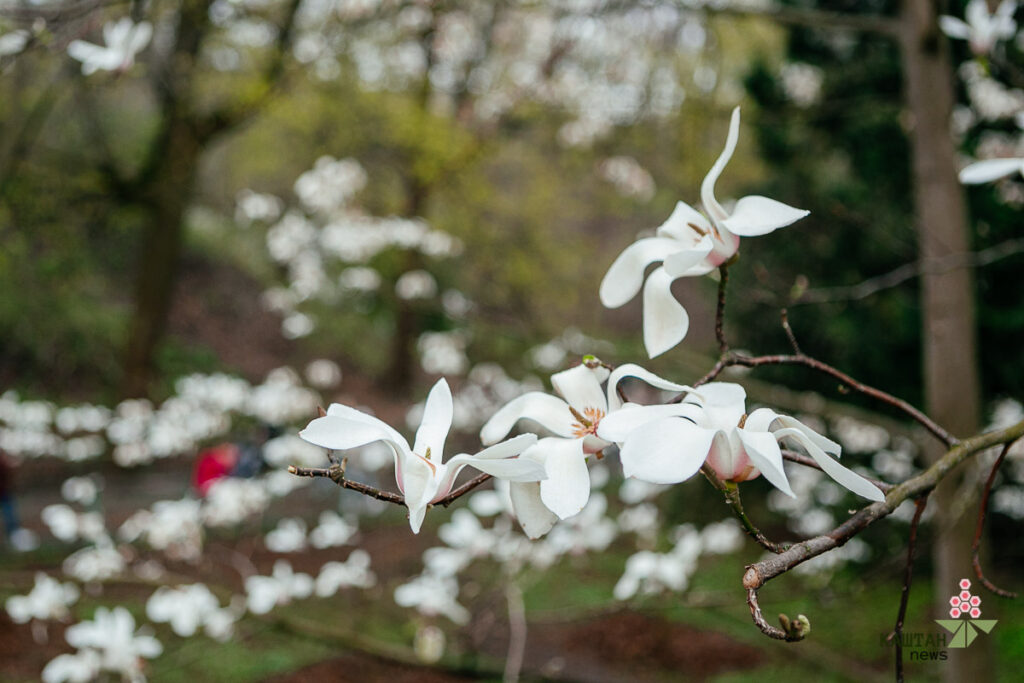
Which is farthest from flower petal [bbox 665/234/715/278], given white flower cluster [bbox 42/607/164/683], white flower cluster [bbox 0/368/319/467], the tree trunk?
the tree trunk

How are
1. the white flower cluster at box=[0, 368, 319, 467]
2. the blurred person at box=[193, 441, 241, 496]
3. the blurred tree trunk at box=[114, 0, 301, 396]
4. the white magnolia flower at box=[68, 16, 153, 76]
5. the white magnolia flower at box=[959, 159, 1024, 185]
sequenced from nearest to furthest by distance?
the white magnolia flower at box=[959, 159, 1024, 185] → the white magnolia flower at box=[68, 16, 153, 76] → the white flower cluster at box=[0, 368, 319, 467] → the blurred tree trunk at box=[114, 0, 301, 396] → the blurred person at box=[193, 441, 241, 496]

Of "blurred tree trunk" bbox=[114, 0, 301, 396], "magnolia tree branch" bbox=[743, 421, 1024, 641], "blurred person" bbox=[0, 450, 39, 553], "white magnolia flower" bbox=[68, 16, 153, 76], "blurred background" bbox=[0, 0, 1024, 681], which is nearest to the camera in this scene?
"magnolia tree branch" bbox=[743, 421, 1024, 641]

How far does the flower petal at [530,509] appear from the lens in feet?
2.53

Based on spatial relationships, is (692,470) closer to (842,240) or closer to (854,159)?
(842,240)

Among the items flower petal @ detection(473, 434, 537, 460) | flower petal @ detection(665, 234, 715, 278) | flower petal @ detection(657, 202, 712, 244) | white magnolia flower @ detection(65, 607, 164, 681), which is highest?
flower petal @ detection(657, 202, 712, 244)

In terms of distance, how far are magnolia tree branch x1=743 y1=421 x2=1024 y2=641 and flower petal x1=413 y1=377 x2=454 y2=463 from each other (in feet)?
1.00

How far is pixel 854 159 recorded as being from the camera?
6.37 meters

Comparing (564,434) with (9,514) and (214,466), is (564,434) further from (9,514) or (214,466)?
(9,514)

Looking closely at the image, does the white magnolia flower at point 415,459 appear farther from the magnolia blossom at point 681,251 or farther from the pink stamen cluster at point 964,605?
the pink stamen cluster at point 964,605

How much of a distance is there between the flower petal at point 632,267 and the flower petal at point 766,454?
10.6 inches

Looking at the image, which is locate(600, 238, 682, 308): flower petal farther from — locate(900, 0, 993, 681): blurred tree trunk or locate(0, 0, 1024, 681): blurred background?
locate(900, 0, 993, 681): blurred tree trunk

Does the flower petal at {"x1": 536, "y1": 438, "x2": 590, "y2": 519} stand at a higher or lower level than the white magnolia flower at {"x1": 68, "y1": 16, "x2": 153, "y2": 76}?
lower

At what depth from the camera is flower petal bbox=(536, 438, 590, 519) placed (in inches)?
28.0

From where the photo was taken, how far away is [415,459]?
2.40 feet
